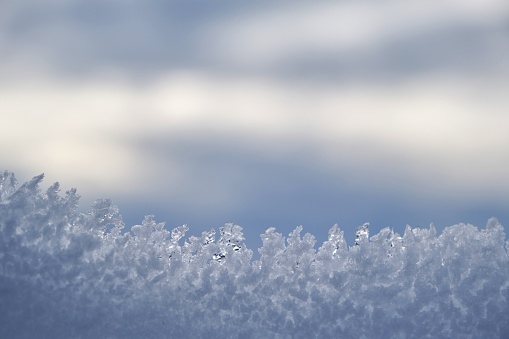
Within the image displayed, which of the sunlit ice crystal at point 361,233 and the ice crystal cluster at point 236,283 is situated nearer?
the ice crystal cluster at point 236,283

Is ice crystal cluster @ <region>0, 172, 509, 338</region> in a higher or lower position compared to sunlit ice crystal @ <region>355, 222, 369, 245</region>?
lower

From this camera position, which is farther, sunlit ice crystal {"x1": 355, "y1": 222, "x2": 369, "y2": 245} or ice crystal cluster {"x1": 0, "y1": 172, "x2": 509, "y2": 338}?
sunlit ice crystal {"x1": 355, "y1": 222, "x2": 369, "y2": 245}

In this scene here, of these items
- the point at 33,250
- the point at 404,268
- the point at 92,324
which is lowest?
the point at 92,324

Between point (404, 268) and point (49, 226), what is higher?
point (404, 268)

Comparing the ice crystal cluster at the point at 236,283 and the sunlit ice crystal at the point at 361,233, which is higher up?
the sunlit ice crystal at the point at 361,233

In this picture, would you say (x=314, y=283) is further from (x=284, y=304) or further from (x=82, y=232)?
(x=82, y=232)

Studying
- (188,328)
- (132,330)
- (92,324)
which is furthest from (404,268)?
(92,324)

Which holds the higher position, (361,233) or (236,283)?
(361,233)
